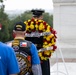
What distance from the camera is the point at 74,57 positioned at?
42.0 ft

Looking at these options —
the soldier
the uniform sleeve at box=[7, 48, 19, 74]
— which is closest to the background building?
the soldier

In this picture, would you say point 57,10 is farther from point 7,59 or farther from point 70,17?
point 7,59

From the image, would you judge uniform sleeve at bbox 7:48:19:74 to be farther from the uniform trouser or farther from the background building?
the background building

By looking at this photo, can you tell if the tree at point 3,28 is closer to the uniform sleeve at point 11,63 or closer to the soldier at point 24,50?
the soldier at point 24,50

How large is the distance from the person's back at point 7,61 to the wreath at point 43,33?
3.60m

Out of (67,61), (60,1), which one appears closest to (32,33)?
(67,61)

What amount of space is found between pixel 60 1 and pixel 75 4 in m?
0.56

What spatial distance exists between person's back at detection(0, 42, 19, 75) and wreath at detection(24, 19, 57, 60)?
142 inches

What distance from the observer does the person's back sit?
11.3ft

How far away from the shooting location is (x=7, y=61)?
349 centimetres

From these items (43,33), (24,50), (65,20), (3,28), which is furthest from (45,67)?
(3,28)

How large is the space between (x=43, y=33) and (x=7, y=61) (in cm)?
375

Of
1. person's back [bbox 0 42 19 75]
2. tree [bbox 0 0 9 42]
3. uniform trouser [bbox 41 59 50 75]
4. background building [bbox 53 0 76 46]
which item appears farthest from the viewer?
tree [bbox 0 0 9 42]

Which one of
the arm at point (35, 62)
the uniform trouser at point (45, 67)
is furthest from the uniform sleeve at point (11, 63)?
the uniform trouser at point (45, 67)
